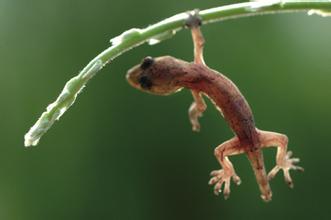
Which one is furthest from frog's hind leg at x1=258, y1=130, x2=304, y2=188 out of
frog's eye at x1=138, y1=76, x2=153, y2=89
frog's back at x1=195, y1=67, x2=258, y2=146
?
frog's eye at x1=138, y1=76, x2=153, y2=89

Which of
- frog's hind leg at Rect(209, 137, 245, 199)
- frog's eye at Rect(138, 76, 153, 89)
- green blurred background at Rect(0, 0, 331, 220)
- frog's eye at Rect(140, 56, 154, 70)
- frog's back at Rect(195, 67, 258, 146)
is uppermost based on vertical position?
green blurred background at Rect(0, 0, 331, 220)

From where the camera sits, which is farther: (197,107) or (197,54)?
(197,107)

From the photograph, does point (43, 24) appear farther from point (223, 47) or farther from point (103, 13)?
point (223, 47)

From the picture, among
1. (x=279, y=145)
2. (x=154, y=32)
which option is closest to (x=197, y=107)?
(x=279, y=145)

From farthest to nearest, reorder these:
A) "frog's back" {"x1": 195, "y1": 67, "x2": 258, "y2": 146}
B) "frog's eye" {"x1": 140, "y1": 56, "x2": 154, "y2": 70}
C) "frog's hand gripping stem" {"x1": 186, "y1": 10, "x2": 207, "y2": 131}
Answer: "frog's eye" {"x1": 140, "y1": 56, "x2": 154, "y2": 70} < "frog's back" {"x1": 195, "y1": 67, "x2": 258, "y2": 146} < "frog's hand gripping stem" {"x1": 186, "y1": 10, "x2": 207, "y2": 131}

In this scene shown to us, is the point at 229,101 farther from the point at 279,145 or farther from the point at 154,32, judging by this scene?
the point at 154,32

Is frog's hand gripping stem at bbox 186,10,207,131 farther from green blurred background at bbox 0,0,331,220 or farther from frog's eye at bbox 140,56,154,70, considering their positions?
green blurred background at bbox 0,0,331,220

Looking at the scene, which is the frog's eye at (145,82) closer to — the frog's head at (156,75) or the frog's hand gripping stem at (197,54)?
the frog's head at (156,75)

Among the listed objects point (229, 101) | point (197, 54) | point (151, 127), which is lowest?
point (229, 101)
